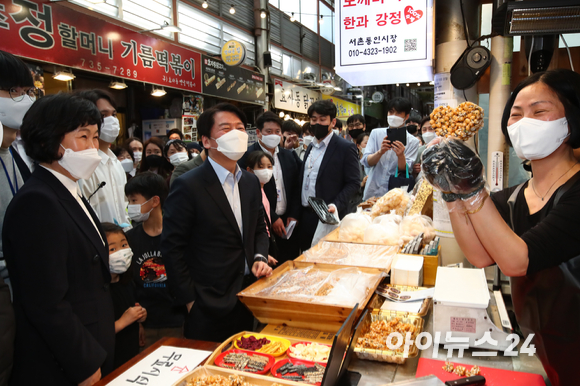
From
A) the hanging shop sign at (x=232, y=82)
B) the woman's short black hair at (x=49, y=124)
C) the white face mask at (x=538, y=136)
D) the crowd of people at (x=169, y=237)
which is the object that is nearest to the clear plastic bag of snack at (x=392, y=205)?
the crowd of people at (x=169, y=237)

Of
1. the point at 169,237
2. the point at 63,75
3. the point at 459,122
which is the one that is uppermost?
the point at 63,75

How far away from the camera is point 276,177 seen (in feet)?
13.4

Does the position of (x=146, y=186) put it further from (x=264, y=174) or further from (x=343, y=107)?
(x=343, y=107)

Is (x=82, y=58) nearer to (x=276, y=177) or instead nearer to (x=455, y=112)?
(x=276, y=177)

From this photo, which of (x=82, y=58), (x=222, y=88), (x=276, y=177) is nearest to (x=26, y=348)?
(x=276, y=177)

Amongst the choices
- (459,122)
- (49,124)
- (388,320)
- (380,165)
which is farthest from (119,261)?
(380,165)

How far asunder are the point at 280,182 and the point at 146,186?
5.67 feet

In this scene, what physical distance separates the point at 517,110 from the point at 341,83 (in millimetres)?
18642

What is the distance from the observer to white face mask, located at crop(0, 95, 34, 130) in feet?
5.75

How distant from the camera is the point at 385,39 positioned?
2865mm

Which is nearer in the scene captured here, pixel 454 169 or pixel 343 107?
pixel 454 169

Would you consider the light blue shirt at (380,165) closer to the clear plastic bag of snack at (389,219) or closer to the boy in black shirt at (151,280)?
the clear plastic bag of snack at (389,219)

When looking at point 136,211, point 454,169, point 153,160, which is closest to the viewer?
point 454,169

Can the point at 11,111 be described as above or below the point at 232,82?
below
